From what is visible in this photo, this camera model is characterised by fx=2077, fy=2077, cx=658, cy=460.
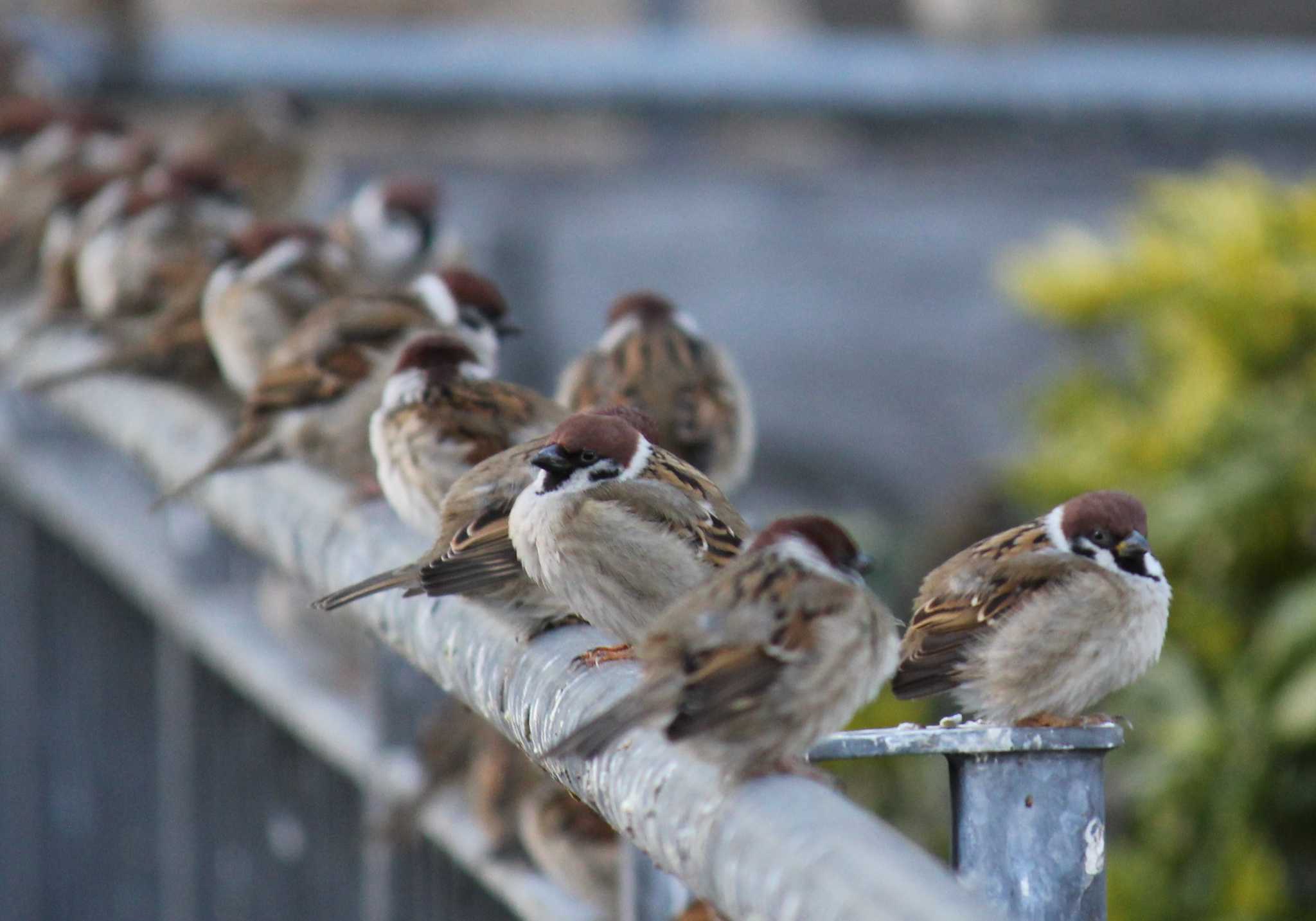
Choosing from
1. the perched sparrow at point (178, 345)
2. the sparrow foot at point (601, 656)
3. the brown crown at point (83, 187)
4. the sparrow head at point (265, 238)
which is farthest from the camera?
the brown crown at point (83, 187)

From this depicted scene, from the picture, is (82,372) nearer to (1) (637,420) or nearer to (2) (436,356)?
(2) (436,356)

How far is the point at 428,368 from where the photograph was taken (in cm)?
285

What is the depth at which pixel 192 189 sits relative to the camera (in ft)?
16.0

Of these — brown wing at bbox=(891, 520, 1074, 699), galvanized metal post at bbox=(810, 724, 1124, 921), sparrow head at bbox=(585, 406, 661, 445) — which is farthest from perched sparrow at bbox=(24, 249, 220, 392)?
galvanized metal post at bbox=(810, 724, 1124, 921)

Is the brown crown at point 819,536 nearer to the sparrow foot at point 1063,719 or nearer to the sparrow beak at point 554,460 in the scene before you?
the sparrow beak at point 554,460

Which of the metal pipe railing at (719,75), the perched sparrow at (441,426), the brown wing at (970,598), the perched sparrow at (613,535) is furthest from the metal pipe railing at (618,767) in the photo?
the metal pipe railing at (719,75)

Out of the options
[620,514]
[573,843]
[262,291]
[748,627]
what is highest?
[748,627]

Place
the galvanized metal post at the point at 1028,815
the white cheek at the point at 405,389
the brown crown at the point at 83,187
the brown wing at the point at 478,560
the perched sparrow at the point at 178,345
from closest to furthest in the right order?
the galvanized metal post at the point at 1028,815 → the brown wing at the point at 478,560 → the white cheek at the point at 405,389 → the perched sparrow at the point at 178,345 → the brown crown at the point at 83,187

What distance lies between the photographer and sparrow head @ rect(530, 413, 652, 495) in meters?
2.04

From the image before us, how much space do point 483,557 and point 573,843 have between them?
0.86m

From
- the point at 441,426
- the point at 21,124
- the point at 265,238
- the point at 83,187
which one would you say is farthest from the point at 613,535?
the point at 21,124

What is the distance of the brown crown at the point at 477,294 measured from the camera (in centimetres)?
342

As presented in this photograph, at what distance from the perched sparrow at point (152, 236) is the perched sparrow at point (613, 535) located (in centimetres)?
237

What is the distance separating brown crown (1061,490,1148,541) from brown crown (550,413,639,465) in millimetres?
494
